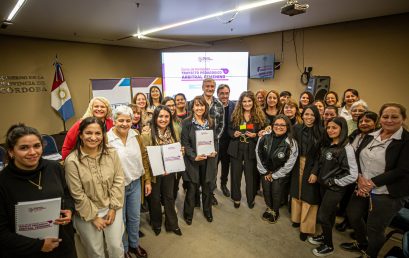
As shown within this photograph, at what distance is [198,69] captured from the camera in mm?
5223

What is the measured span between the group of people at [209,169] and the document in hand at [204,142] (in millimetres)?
64

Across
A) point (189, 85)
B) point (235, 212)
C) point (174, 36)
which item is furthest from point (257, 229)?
point (174, 36)

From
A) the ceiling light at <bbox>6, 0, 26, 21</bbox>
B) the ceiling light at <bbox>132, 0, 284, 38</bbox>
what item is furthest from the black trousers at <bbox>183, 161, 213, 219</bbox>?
the ceiling light at <bbox>6, 0, 26, 21</bbox>

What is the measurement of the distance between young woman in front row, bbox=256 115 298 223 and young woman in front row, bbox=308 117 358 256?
15.8 inches

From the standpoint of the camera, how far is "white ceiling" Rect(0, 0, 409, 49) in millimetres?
3412

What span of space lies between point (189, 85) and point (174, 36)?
184 cm

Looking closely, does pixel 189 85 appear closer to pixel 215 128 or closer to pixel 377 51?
pixel 215 128

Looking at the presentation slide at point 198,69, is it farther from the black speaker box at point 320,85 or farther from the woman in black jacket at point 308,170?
the woman in black jacket at point 308,170

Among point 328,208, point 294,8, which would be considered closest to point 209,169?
Answer: point 328,208

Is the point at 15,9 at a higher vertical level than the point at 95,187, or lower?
higher

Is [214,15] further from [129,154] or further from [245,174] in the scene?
[129,154]

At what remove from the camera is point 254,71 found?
615 centimetres

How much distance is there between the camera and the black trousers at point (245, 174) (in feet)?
10.6

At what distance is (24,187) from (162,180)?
4.58ft
